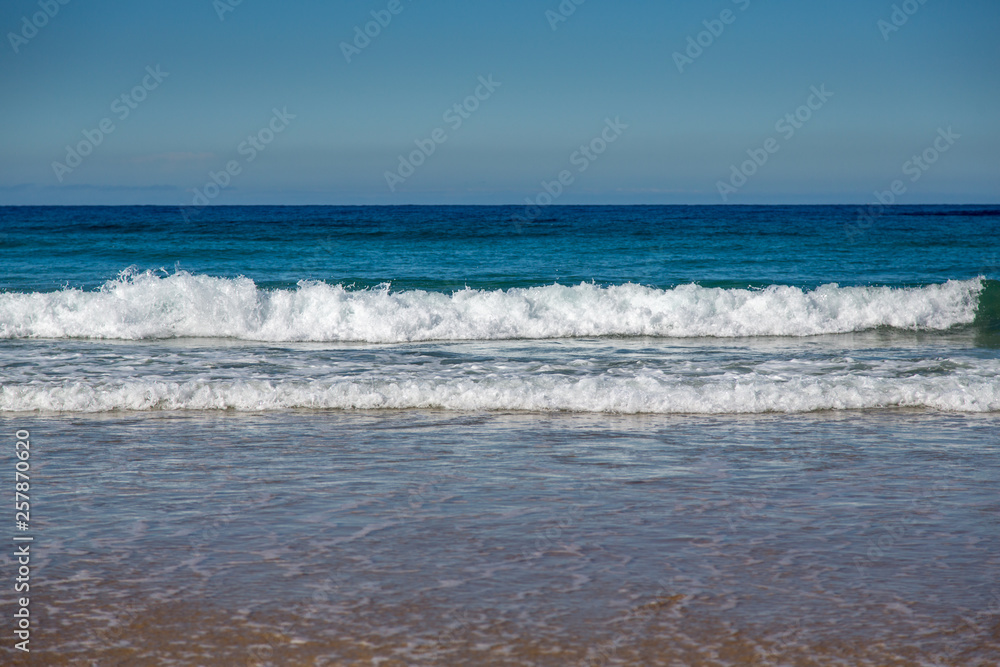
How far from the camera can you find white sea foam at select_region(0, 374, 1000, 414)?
8.02m

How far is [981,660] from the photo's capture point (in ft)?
10.4

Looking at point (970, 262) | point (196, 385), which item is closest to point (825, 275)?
point (970, 262)

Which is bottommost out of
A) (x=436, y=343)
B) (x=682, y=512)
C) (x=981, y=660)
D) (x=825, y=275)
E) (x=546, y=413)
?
(x=981, y=660)

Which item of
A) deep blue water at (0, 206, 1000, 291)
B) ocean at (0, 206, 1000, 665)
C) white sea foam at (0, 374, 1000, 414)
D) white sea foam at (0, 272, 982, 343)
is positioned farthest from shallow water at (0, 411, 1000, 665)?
deep blue water at (0, 206, 1000, 291)

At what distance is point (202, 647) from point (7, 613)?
92cm

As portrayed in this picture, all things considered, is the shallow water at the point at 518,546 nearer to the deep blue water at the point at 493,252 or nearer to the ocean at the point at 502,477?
the ocean at the point at 502,477

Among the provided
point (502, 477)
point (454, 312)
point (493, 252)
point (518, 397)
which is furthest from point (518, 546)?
point (493, 252)

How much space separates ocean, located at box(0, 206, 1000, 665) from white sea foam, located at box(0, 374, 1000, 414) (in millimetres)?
35

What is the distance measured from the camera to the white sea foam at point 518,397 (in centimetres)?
802

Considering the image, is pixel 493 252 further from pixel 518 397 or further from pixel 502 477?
pixel 502 477

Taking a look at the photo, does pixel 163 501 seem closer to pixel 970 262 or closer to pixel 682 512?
pixel 682 512

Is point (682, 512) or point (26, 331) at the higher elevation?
point (26, 331)

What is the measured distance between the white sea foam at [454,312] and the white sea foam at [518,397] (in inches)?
192

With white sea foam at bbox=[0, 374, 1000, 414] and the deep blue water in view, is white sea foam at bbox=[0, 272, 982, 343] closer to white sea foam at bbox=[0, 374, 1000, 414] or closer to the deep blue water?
the deep blue water
